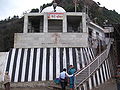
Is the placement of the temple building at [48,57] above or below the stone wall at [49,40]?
below

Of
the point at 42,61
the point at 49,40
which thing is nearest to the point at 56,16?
the point at 49,40

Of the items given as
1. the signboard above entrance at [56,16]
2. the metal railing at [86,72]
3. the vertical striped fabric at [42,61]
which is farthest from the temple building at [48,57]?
the signboard above entrance at [56,16]

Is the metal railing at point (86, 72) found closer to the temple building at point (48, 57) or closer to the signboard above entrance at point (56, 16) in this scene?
the temple building at point (48, 57)

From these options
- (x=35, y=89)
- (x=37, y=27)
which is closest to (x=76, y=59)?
(x=35, y=89)

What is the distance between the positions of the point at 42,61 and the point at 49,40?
2.41 m

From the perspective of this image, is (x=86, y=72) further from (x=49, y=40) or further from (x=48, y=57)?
(x=49, y=40)

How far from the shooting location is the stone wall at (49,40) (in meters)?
16.8

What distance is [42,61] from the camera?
50.3 ft

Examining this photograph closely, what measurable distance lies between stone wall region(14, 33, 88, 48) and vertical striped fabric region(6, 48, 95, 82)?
0.49m

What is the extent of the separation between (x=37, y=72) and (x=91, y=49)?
19.0 feet

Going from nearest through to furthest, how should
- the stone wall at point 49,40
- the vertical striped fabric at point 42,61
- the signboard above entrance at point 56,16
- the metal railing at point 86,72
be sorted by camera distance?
the metal railing at point 86,72
the vertical striped fabric at point 42,61
the stone wall at point 49,40
the signboard above entrance at point 56,16

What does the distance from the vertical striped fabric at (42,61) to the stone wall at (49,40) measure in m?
0.49

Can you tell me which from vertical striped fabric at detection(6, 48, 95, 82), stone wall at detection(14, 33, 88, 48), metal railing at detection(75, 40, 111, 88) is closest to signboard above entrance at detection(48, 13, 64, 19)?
stone wall at detection(14, 33, 88, 48)

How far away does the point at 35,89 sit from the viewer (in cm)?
1302
